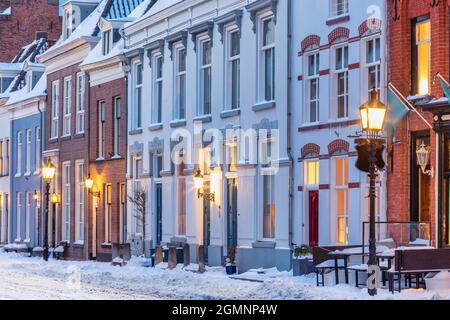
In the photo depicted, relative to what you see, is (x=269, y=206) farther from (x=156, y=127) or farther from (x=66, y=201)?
(x=66, y=201)

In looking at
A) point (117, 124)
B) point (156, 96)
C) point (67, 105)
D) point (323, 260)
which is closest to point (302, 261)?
point (323, 260)

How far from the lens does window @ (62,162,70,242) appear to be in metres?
58.5

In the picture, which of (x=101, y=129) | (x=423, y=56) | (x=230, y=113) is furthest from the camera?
(x=101, y=129)

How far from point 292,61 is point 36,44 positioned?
→ 3692 centimetres

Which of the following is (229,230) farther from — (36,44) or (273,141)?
(36,44)

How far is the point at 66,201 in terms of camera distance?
58.8 m

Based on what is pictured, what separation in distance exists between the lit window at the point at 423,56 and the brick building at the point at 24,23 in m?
46.5

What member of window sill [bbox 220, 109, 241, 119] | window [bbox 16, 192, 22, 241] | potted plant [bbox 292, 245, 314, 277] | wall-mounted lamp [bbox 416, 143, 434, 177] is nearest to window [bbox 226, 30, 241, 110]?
window sill [bbox 220, 109, 241, 119]

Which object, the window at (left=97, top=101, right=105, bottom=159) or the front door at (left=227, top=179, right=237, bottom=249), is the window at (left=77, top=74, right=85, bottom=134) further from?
the front door at (left=227, top=179, right=237, bottom=249)

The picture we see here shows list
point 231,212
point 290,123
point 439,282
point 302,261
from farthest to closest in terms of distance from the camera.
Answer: point 231,212 < point 290,123 < point 302,261 < point 439,282

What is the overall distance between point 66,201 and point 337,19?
2534 centimetres

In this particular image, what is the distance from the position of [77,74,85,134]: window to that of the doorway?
2074 centimetres

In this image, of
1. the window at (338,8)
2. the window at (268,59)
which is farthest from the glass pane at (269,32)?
the window at (338,8)

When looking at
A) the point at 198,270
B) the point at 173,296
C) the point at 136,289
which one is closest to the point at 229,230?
the point at 198,270
